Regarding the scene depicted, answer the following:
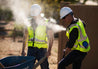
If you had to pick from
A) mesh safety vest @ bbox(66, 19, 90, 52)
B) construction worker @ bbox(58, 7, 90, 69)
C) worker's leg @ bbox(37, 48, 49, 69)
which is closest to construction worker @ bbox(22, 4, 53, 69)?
worker's leg @ bbox(37, 48, 49, 69)

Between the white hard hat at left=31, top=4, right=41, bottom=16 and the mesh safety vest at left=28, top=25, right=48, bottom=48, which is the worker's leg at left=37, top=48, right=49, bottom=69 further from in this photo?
the white hard hat at left=31, top=4, right=41, bottom=16

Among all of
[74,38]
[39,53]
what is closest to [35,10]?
[39,53]

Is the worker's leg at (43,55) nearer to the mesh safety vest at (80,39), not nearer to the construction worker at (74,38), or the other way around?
the construction worker at (74,38)

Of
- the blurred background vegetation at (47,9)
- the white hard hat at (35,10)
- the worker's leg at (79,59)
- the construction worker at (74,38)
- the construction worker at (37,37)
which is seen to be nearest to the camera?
the construction worker at (74,38)

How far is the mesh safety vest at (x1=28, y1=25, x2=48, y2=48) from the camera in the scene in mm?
4359

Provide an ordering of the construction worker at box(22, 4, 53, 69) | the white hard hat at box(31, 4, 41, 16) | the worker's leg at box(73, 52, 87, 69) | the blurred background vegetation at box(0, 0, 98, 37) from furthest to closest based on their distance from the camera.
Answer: the blurred background vegetation at box(0, 0, 98, 37)
the construction worker at box(22, 4, 53, 69)
the white hard hat at box(31, 4, 41, 16)
the worker's leg at box(73, 52, 87, 69)

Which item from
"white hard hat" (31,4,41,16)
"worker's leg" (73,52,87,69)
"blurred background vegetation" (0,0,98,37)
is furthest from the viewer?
"blurred background vegetation" (0,0,98,37)

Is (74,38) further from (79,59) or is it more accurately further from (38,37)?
(38,37)

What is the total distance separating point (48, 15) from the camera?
14.4m

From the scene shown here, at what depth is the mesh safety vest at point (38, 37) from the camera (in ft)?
14.3

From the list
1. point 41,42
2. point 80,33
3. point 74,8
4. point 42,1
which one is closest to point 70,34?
point 80,33

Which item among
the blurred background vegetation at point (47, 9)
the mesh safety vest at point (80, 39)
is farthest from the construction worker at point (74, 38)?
the blurred background vegetation at point (47, 9)

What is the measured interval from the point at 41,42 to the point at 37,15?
25.1 inches

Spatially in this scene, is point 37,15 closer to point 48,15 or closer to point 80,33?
point 80,33
